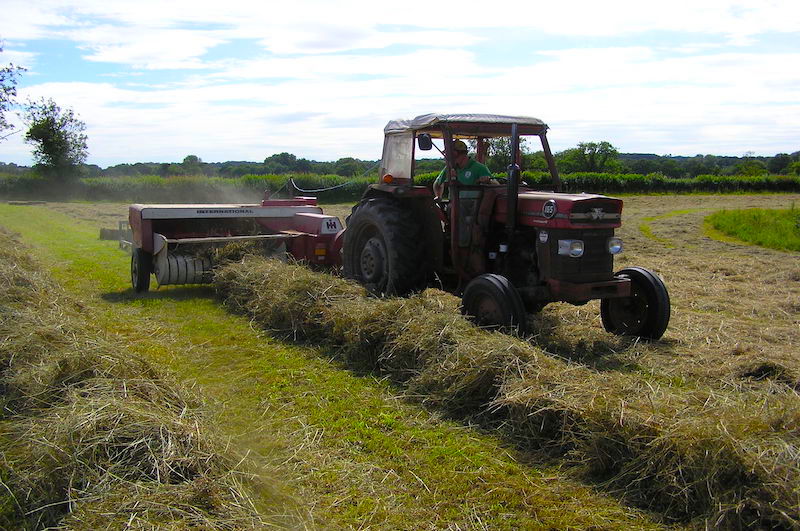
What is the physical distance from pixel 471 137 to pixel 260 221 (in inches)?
152

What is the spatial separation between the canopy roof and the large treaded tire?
81cm

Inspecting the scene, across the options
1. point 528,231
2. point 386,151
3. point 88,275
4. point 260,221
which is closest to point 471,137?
point 386,151

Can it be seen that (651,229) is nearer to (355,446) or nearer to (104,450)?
(355,446)

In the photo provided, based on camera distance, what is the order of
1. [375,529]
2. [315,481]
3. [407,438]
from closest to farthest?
[375,529] → [315,481] → [407,438]

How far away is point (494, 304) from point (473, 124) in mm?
2005

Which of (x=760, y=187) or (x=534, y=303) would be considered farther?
(x=760, y=187)

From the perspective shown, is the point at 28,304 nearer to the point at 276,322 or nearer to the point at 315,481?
the point at 276,322

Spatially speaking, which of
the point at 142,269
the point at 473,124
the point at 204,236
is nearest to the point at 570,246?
the point at 473,124

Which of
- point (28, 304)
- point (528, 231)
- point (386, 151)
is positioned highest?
point (386, 151)

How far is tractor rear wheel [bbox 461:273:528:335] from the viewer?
5.32m

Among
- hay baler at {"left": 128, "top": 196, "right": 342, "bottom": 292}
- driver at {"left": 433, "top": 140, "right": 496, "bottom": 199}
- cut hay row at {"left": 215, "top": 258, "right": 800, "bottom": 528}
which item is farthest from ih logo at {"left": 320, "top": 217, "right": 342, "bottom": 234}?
cut hay row at {"left": 215, "top": 258, "right": 800, "bottom": 528}

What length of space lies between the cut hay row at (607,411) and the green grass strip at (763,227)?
37.8 feet

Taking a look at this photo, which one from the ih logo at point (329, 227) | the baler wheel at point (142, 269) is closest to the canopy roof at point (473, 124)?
the ih logo at point (329, 227)

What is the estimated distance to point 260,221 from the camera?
9.82 m
